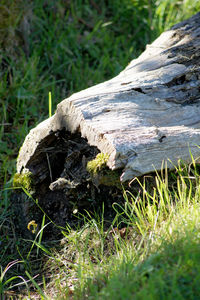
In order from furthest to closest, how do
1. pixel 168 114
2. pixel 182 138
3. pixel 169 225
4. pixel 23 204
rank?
pixel 23 204
pixel 168 114
pixel 182 138
pixel 169 225

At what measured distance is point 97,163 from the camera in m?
2.47

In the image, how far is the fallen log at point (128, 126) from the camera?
241 centimetres

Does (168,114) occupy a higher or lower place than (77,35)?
lower

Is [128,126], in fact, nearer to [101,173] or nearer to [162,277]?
[101,173]

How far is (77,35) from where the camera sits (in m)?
5.13

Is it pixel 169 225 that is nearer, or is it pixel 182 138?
pixel 169 225

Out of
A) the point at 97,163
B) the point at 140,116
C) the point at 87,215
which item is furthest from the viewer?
the point at 87,215

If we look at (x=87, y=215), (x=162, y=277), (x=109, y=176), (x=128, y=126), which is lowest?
(x=87, y=215)

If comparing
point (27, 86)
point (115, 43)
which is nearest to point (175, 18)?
point (115, 43)

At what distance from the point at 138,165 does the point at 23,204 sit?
117 cm

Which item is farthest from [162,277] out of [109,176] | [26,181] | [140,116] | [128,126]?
[26,181]

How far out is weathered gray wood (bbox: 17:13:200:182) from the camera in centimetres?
240

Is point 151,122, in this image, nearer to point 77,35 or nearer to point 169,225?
point 169,225

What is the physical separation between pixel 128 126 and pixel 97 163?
0.31 m
